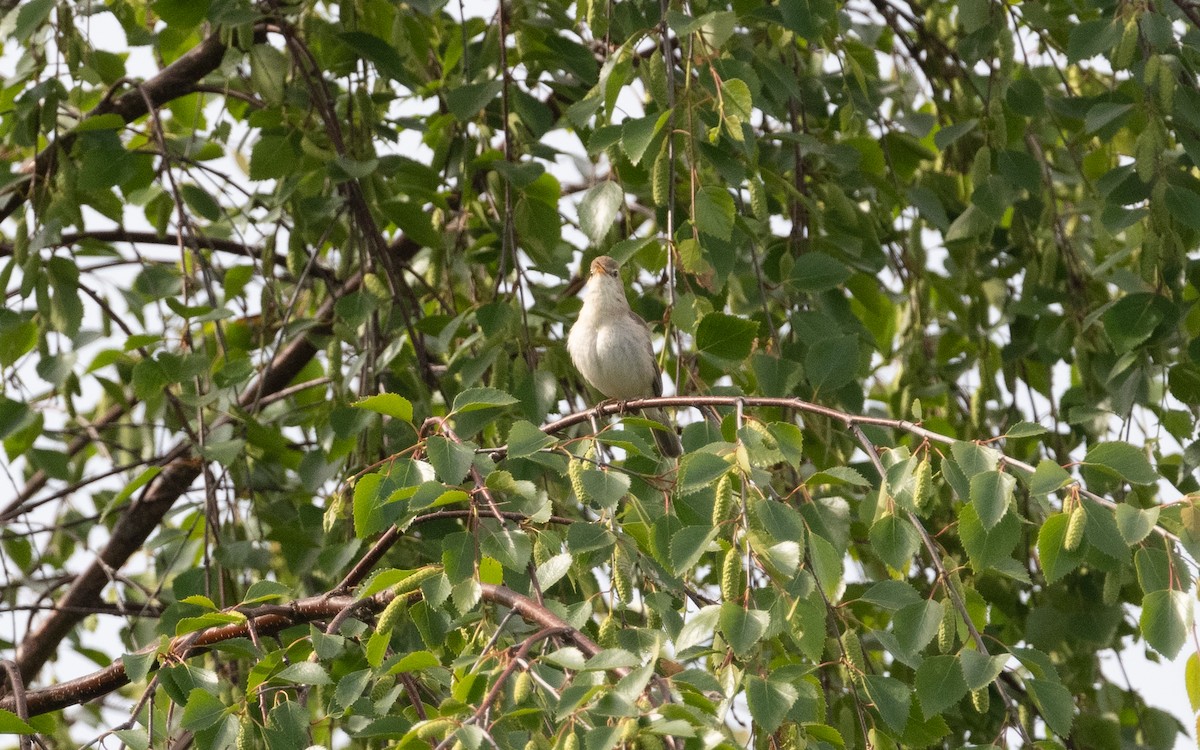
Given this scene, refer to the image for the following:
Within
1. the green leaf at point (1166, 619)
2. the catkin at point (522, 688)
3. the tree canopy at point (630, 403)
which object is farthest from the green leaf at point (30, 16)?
the green leaf at point (1166, 619)

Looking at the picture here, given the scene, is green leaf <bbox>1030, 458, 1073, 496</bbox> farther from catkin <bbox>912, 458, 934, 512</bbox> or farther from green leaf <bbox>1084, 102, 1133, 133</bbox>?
green leaf <bbox>1084, 102, 1133, 133</bbox>

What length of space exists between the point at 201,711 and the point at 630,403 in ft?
3.17

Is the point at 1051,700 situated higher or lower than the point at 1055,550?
lower

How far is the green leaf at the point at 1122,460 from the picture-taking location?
6.59 ft

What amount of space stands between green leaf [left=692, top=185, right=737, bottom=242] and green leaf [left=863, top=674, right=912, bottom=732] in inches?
34.2

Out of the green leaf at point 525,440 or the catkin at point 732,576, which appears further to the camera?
the green leaf at point 525,440

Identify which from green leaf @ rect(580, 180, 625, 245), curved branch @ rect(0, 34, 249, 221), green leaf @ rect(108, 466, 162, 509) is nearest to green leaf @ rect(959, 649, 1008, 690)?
green leaf @ rect(580, 180, 625, 245)

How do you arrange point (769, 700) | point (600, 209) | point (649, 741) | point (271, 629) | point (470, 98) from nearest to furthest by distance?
point (649, 741)
point (769, 700)
point (271, 629)
point (600, 209)
point (470, 98)

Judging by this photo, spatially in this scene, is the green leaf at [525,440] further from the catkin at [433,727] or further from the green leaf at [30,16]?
the green leaf at [30,16]

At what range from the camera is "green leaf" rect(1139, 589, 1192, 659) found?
1896 mm

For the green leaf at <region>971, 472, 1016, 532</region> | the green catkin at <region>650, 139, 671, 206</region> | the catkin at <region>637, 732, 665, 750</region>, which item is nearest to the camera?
the catkin at <region>637, 732, 665, 750</region>

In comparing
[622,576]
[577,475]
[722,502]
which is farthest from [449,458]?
[722,502]

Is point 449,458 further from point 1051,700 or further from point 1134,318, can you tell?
point 1134,318

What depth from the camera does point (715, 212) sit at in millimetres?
2627
